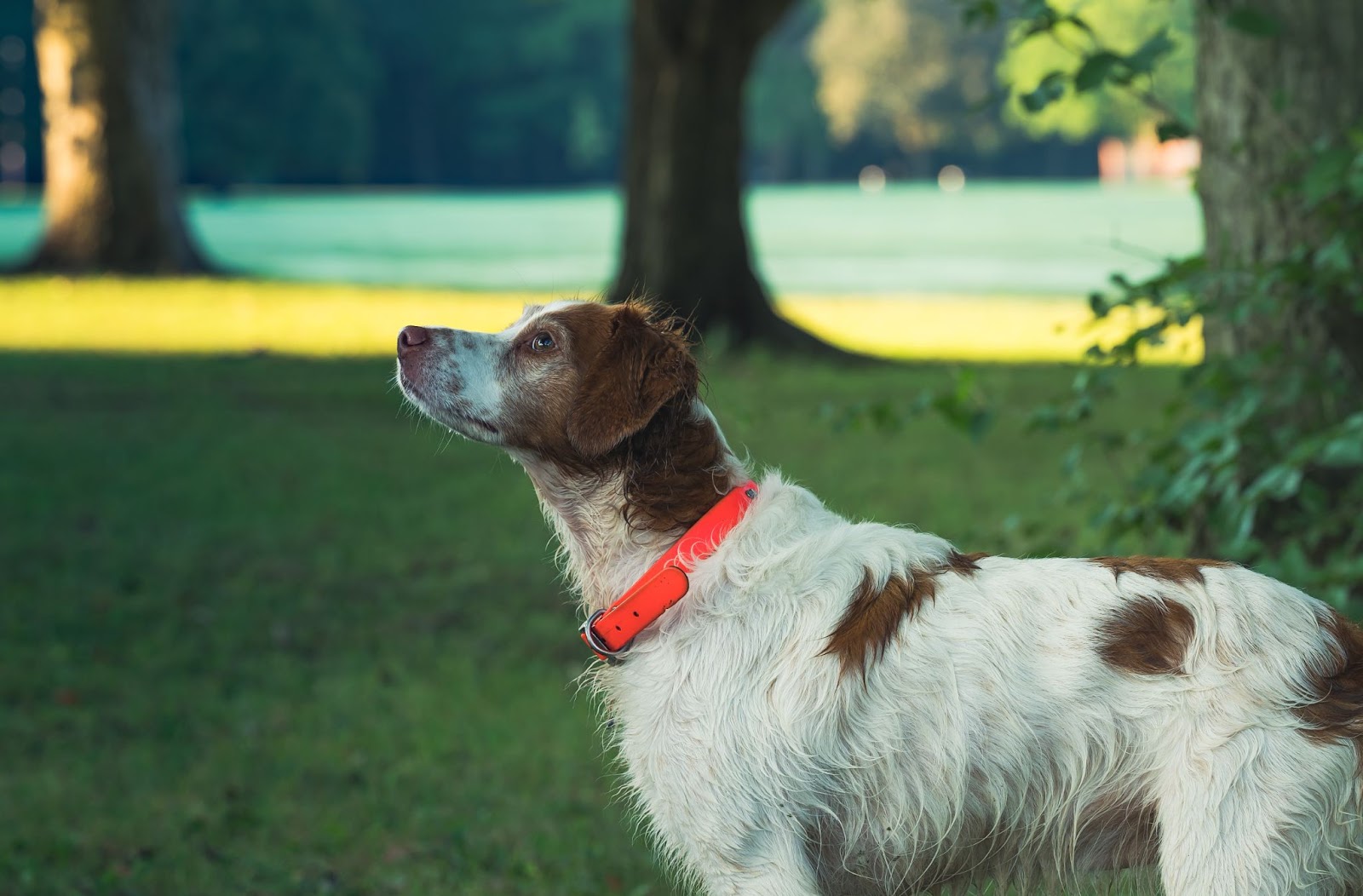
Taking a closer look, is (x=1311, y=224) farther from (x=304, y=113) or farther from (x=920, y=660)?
(x=304, y=113)

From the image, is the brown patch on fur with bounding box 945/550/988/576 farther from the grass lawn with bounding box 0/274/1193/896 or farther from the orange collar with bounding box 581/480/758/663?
the grass lawn with bounding box 0/274/1193/896

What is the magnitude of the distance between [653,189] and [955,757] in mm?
11832

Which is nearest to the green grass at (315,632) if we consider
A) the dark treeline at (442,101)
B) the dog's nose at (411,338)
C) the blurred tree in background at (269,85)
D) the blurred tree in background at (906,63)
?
the dog's nose at (411,338)

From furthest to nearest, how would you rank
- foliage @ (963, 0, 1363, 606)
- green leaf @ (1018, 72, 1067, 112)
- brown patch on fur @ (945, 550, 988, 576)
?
green leaf @ (1018, 72, 1067, 112) → foliage @ (963, 0, 1363, 606) → brown patch on fur @ (945, 550, 988, 576)

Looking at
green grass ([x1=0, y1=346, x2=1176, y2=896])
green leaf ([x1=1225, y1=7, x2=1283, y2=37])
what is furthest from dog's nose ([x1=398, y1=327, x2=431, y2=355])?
green leaf ([x1=1225, y1=7, x2=1283, y2=37])

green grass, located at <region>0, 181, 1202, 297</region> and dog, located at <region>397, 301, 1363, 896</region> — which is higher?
dog, located at <region>397, 301, 1363, 896</region>

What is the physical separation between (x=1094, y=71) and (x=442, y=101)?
50.7m

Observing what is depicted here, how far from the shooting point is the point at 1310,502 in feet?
15.1

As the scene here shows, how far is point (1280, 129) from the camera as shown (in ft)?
16.7

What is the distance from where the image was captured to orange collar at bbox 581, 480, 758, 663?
10.5ft

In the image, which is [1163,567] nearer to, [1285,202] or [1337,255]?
[1337,255]

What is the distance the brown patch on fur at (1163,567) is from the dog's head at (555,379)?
94 centimetres

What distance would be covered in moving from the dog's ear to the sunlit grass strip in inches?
421

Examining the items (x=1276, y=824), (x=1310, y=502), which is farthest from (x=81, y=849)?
(x=1310, y=502)
